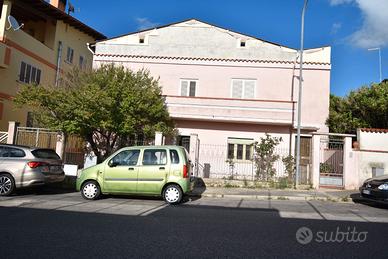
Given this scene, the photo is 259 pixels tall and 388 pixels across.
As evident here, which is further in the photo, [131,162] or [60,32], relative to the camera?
[60,32]

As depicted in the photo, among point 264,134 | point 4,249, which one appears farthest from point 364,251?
point 264,134

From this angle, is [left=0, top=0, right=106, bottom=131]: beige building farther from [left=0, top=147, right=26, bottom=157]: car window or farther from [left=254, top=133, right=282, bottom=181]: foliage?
[left=254, top=133, right=282, bottom=181]: foliage

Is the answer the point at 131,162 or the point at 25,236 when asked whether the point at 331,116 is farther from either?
the point at 25,236

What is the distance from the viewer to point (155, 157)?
11.3m

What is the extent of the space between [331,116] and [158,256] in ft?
60.7

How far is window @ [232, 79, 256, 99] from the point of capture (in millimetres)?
21984

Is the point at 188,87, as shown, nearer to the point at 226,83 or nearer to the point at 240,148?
the point at 226,83

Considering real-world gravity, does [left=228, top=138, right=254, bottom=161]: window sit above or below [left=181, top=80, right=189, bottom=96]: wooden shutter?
below

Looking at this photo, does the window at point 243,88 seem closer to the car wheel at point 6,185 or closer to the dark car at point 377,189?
the dark car at point 377,189

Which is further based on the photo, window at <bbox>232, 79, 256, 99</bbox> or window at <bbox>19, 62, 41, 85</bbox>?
window at <bbox>19, 62, 41, 85</bbox>

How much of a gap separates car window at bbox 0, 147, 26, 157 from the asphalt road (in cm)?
172

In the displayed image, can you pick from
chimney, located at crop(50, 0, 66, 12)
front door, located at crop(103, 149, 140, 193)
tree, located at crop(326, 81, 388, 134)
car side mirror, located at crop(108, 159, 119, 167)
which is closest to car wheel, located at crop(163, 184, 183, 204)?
front door, located at crop(103, 149, 140, 193)

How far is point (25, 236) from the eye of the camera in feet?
Result: 20.9

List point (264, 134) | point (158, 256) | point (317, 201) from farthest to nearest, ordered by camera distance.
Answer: point (264, 134), point (317, 201), point (158, 256)
